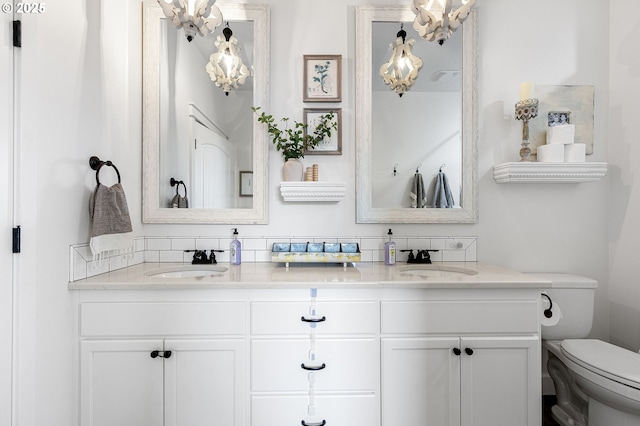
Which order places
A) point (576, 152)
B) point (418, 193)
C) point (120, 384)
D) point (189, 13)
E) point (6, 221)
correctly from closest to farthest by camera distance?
1. point (6, 221)
2. point (120, 384)
3. point (189, 13)
4. point (576, 152)
5. point (418, 193)

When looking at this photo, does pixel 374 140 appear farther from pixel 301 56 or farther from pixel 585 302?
pixel 585 302

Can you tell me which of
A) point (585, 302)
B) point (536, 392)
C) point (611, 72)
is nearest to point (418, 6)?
point (611, 72)

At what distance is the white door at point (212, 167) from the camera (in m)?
1.97

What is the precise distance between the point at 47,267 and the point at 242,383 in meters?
0.89

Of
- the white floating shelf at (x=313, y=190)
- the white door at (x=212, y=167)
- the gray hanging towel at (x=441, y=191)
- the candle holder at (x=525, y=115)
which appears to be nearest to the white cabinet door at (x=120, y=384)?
the white door at (x=212, y=167)

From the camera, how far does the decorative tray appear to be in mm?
1787

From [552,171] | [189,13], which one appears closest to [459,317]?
[552,171]

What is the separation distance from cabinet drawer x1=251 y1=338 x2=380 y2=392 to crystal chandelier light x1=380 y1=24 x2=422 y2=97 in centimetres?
143

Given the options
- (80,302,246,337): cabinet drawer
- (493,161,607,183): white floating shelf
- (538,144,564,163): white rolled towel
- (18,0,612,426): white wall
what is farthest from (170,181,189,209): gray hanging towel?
(538,144,564,163): white rolled towel

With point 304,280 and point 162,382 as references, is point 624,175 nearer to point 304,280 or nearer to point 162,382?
point 304,280

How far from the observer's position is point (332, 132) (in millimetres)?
1988

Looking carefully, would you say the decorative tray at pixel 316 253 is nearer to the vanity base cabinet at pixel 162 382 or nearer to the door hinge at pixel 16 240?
the vanity base cabinet at pixel 162 382

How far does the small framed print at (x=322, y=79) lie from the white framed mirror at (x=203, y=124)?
0.25 meters

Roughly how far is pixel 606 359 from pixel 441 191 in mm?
1073
